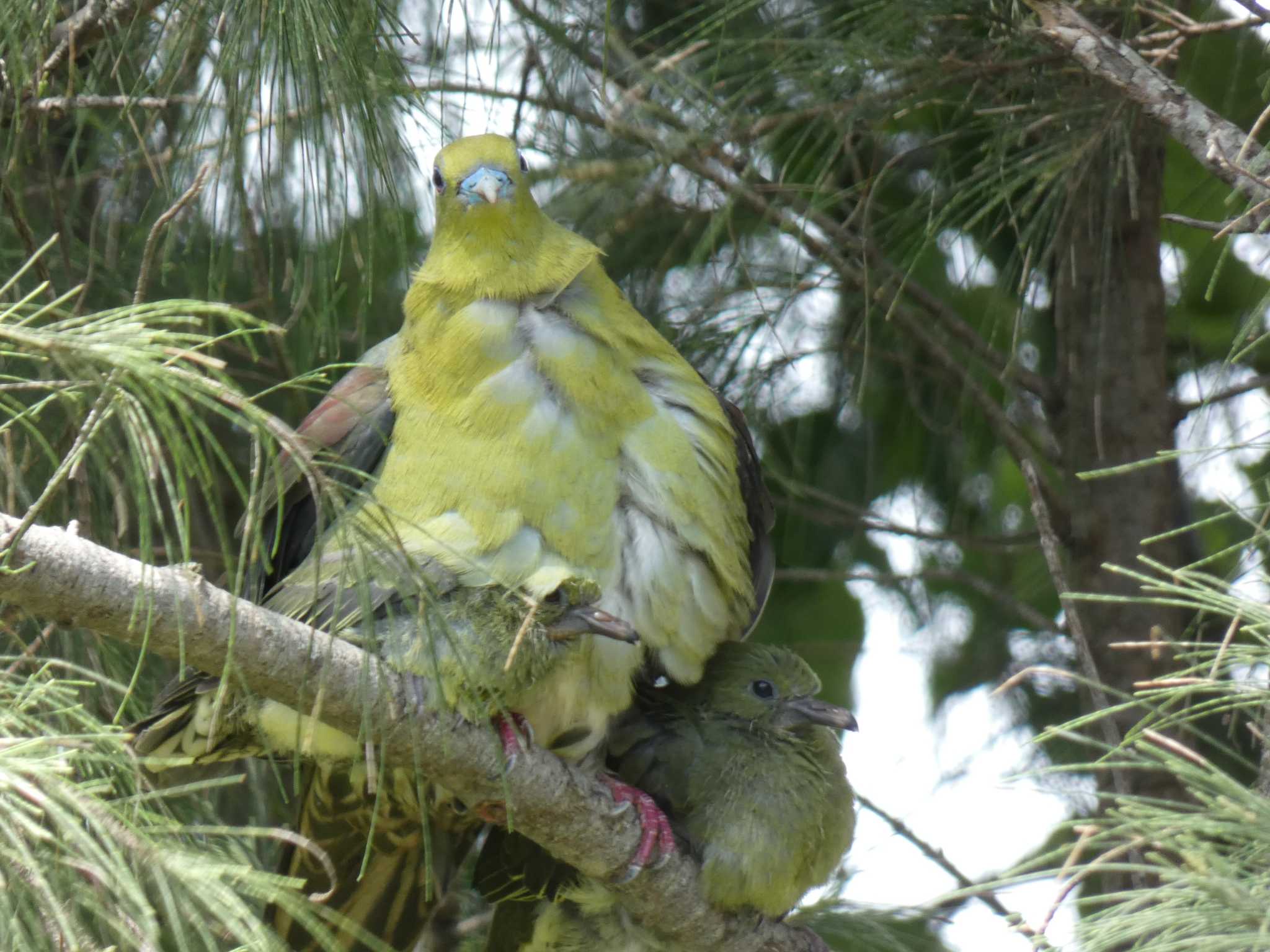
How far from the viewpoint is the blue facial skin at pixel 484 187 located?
2.94 meters

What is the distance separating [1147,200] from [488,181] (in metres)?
1.48

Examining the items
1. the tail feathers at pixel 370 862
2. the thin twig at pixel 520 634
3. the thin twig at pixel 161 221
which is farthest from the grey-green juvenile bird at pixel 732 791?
the thin twig at pixel 161 221

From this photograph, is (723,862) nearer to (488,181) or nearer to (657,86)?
(488,181)

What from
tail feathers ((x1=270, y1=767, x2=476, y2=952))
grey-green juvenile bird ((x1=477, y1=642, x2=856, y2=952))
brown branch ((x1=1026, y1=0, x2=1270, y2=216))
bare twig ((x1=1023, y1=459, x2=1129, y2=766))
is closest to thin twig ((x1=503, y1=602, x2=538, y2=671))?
tail feathers ((x1=270, y1=767, x2=476, y2=952))

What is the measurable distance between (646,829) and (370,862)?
65 cm

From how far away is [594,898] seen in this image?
292cm

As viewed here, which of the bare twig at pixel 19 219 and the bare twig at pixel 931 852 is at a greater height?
the bare twig at pixel 19 219

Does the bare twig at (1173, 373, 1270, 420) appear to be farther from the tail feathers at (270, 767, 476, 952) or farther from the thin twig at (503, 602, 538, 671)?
the tail feathers at (270, 767, 476, 952)

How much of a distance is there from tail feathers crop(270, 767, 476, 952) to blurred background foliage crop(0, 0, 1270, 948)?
16.8 inches

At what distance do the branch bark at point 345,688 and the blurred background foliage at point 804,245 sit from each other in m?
0.61

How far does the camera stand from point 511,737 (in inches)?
96.5

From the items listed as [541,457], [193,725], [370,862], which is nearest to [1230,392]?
[541,457]

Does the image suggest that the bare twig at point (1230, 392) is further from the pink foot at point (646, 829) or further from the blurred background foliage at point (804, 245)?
the pink foot at point (646, 829)

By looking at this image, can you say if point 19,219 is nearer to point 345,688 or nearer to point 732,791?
point 345,688
